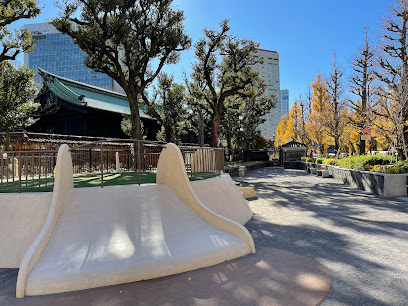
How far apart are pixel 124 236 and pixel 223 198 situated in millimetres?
3220

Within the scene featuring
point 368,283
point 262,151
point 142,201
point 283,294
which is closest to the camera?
point 283,294

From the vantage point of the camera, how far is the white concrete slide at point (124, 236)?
372 cm

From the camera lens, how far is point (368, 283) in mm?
3668

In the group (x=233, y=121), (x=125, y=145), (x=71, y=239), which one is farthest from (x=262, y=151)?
(x=71, y=239)

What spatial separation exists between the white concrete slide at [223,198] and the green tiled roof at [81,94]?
1556 cm

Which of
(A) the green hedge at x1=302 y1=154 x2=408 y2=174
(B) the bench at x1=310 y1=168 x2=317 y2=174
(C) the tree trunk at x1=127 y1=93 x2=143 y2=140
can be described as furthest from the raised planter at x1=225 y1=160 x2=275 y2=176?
(C) the tree trunk at x1=127 y1=93 x2=143 y2=140

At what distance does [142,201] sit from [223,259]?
209cm

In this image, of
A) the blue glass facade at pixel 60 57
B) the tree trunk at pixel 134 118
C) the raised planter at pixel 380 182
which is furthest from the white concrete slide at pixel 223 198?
the blue glass facade at pixel 60 57

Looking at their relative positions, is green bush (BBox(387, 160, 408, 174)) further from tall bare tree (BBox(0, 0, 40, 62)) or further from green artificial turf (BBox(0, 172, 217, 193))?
tall bare tree (BBox(0, 0, 40, 62))

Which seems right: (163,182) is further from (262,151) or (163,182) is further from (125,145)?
(262,151)

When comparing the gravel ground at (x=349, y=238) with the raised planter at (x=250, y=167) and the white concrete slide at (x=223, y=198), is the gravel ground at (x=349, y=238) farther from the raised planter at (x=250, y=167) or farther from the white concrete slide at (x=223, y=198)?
the raised planter at (x=250, y=167)

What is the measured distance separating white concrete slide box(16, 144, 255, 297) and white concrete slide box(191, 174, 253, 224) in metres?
0.80

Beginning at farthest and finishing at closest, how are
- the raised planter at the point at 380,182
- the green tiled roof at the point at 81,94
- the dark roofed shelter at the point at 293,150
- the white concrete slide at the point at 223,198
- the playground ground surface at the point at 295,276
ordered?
the dark roofed shelter at the point at 293,150
the green tiled roof at the point at 81,94
the raised planter at the point at 380,182
the white concrete slide at the point at 223,198
the playground ground surface at the point at 295,276

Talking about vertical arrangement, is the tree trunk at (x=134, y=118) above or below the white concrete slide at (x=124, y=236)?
above
